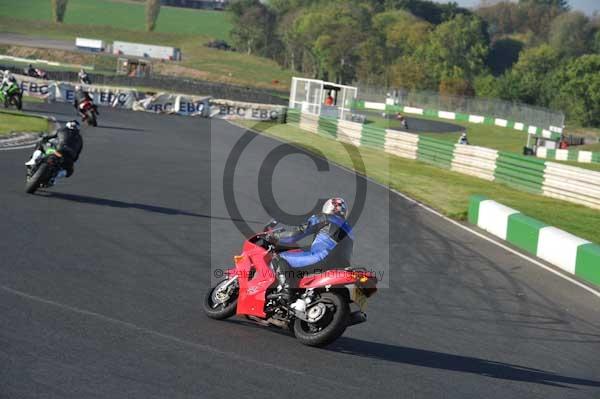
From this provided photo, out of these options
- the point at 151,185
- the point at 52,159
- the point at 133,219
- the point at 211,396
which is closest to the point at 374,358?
the point at 211,396

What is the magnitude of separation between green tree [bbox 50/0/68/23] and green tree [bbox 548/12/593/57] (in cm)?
7918

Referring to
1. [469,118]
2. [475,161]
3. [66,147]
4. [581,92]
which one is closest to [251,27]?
[581,92]

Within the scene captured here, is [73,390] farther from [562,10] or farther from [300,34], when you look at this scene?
[562,10]

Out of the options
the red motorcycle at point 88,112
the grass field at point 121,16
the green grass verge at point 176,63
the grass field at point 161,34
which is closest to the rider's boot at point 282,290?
the red motorcycle at point 88,112

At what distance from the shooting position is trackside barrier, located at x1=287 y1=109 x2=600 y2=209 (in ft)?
78.4

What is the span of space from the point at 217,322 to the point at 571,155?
124ft

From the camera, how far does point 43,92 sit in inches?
1767

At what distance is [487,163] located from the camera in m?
29.0

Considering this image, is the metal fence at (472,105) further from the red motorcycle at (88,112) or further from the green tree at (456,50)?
the red motorcycle at (88,112)

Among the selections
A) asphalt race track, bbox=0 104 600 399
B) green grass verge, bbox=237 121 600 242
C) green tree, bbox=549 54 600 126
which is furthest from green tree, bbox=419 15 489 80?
asphalt race track, bbox=0 104 600 399

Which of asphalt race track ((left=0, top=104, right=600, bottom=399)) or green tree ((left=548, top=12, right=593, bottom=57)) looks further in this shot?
green tree ((left=548, top=12, right=593, bottom=57))

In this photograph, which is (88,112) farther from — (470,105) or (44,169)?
(470,105)

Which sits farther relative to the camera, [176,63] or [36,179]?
[176,63]

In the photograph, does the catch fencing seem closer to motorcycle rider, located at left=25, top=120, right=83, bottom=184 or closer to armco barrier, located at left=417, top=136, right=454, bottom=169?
armco barrier, located at left=417, top=136, right=454, bottom=169
